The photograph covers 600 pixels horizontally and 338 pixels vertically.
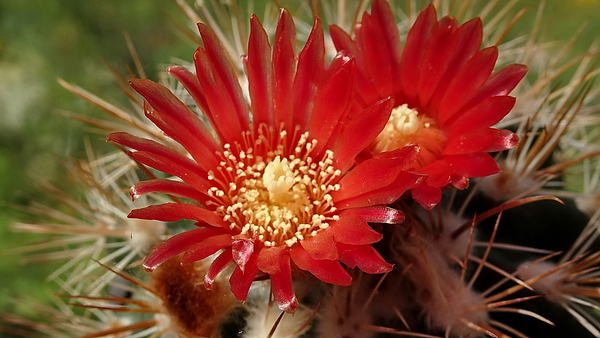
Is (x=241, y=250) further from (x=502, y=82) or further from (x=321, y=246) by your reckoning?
(x=502, y=82)

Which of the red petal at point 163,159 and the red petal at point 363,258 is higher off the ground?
the red petal at point 163,159

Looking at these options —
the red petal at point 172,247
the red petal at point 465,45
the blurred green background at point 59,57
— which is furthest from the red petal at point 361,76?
the blurred green background at point 59,57

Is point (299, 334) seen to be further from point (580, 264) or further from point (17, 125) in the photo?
point (17, 125)

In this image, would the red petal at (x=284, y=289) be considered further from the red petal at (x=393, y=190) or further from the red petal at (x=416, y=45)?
the red petal at (x=416, y=45)

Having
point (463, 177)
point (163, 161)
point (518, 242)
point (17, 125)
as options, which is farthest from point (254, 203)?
point (17, 125)

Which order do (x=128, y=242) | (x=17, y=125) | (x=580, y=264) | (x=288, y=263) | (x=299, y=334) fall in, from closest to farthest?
(x=288, y=263)
(x=299, y=334)
(x=580, y=264)
(x=128, y=242)
(x=17, y=125)

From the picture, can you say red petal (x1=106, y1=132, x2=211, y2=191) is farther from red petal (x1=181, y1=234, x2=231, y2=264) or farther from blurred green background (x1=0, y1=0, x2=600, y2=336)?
blurred green background (x1=0, y1=0, x2=600, y2=336)

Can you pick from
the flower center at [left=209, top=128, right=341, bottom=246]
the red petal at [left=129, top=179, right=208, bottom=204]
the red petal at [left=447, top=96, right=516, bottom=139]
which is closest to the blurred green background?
the flower center at [left=209, top=128, right=341, bottom=246]

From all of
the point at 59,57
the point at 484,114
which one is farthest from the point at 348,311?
the point at 59,57

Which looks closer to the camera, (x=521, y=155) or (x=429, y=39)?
(x=429, y=39)
